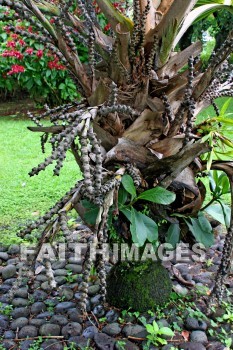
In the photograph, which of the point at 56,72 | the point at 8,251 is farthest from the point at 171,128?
the point at 56,72

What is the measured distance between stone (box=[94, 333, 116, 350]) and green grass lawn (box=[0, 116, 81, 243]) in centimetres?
108

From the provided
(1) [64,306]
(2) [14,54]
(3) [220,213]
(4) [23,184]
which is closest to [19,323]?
(1) [64,306]

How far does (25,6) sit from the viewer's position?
3.97ft

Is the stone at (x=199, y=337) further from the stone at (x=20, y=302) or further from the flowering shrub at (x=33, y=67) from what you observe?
the flowering shrub at (x=33, y=67)

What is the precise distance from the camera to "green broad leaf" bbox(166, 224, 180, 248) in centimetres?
159

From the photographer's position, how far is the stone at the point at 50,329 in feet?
5.28

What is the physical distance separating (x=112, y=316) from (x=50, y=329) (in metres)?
0.24

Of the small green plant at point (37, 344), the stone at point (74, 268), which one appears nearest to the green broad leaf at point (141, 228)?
the small green plant at point (37, 344)

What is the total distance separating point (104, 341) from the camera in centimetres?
155

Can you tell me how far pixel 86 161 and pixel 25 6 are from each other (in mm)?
537

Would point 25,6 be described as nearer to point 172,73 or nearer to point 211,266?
point 172,73

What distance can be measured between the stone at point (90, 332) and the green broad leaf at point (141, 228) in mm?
446

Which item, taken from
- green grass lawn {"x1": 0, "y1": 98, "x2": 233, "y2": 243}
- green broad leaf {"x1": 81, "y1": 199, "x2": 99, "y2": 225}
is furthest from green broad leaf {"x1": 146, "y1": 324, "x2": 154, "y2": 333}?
green grass lawn {"x1": 0, "y1": 98, "x2": 233, "y2": 243}

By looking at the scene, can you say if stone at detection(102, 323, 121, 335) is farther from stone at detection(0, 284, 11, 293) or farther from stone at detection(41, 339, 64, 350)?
stone at detection(0, 284, 11, 293)
